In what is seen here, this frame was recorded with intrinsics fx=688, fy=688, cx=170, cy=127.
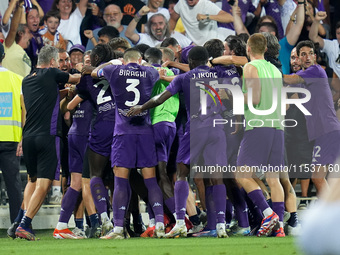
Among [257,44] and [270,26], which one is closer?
[257,44]

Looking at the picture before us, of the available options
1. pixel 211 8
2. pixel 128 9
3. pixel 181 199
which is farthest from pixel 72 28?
pixel 181 199

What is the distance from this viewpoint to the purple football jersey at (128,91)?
809 cm

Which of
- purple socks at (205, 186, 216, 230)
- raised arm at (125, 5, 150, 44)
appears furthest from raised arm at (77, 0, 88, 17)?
purple socks at (205, 186, 216, 230)

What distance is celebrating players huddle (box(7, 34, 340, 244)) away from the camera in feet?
25.9

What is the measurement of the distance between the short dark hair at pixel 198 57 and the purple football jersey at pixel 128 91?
543mm

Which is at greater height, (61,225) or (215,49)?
(215,49)

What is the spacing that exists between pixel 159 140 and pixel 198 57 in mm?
1162

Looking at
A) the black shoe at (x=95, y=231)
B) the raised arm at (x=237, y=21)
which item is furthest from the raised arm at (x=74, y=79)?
the raised arm at (x=237, y=21)

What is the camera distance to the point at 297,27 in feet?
43.5

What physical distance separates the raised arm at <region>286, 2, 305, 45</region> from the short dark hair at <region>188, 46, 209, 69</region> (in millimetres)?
5333

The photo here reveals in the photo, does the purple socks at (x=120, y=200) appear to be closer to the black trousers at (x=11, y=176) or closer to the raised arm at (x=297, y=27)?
the black trousers at (x=11, y=176)

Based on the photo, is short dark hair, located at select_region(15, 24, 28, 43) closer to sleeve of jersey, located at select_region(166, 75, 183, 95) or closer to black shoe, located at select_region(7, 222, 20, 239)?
black shoe, located at select_region(7, 222, 20, 239)

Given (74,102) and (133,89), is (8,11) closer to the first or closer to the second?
(74,102)

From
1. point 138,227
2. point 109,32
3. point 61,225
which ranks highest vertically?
point 109,32
